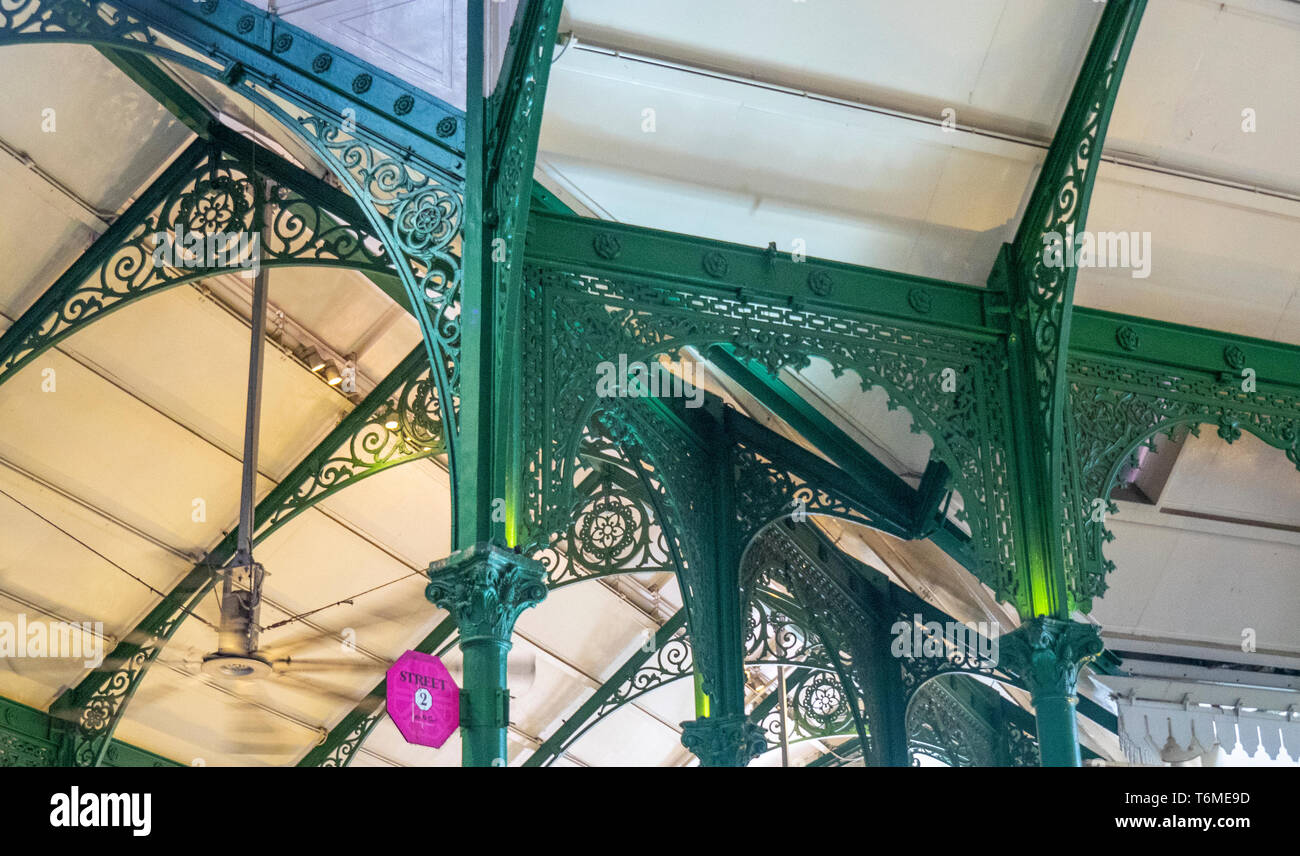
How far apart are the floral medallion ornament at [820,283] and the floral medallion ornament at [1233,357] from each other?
2658mm

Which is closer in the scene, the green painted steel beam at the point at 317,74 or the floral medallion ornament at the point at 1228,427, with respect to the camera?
the green painted steel beam at the point at 317,74

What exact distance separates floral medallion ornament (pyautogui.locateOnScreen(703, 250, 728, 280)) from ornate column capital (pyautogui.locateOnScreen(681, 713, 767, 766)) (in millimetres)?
3020

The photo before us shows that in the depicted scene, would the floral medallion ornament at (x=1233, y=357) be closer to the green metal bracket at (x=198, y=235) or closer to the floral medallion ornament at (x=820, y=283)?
the floral medallion ornament at (x=820, y=283)

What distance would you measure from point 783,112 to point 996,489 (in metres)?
2.43

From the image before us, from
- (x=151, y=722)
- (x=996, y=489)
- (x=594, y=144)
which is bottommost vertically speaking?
(x=996, y=489)

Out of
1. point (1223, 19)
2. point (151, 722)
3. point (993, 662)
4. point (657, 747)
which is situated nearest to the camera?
point (1223, 19)

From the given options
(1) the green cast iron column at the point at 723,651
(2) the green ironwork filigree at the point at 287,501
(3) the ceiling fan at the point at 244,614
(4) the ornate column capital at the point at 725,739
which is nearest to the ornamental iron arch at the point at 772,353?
(1) the green cast iron column at the point at 723,651

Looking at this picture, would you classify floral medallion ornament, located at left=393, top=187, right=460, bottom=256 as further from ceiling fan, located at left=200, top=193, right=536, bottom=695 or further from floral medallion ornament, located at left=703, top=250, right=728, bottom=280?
ceiling fan, located at left=200, top=193, right=536, bottom=695

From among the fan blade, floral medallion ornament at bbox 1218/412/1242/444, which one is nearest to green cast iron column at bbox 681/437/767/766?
floral medallion ornament at bbox 1218/412/1242/444

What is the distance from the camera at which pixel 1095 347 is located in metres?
9.10

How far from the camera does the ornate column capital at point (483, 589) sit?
684 cm
